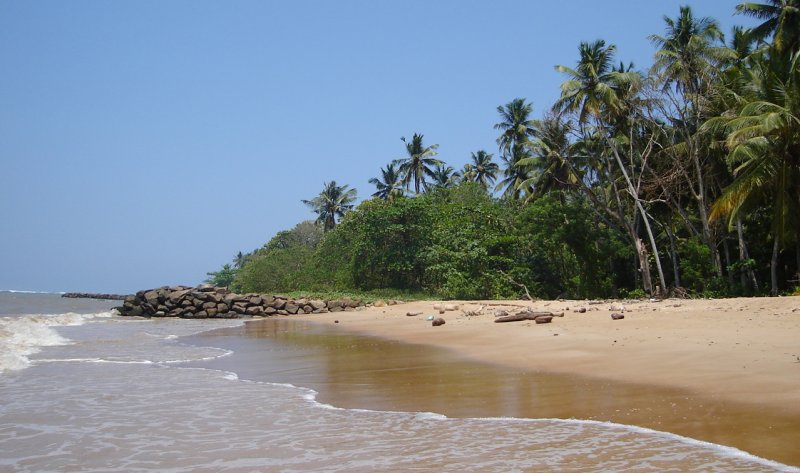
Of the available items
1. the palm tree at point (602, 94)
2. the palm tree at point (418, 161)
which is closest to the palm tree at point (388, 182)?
the palm tree at point (418, 161)

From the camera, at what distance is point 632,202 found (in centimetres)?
3036

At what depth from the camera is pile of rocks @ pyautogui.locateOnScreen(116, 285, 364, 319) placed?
106ft

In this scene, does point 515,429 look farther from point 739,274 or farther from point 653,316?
point 739,274

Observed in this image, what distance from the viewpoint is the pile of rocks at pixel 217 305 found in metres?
32.3

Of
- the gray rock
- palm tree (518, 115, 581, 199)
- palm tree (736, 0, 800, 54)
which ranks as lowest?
the gray rock

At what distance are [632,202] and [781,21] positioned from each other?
33.2 feet

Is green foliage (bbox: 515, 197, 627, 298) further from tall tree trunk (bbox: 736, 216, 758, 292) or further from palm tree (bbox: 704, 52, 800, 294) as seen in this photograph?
palm tree (bbox: 704, 52, 800, 294)

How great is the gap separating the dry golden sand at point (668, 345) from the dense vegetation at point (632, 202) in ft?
24.3

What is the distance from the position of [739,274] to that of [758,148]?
783 cm

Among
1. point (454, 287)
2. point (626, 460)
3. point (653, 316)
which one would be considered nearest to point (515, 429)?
point (626, 460)

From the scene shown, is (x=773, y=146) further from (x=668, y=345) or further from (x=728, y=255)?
(x=668, y=345)

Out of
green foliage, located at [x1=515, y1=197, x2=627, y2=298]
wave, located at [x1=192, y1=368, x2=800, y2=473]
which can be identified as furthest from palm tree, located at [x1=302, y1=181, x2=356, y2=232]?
wave, located at [x1=192, y1=368, x2=800, y2=473]

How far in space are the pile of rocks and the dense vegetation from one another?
5.94 m

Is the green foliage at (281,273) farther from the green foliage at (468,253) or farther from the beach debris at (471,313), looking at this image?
the beach debris at (471,313)
